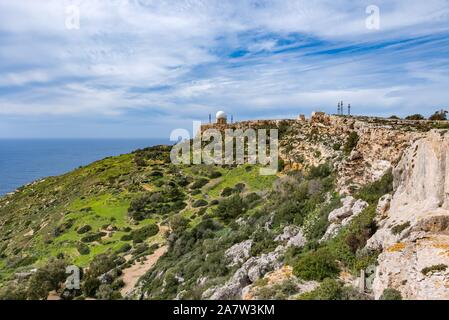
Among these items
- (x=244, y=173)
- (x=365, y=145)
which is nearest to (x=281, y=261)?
(x=365, y=145)

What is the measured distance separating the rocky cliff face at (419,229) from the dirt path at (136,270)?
15636 millimetres

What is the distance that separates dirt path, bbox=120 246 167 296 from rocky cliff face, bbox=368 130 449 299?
1564cm

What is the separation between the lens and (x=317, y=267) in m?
12.4

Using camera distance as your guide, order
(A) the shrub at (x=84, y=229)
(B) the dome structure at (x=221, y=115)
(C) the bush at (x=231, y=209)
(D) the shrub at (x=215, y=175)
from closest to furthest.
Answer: (C) the bush at (x=231, y=209) → (A) the shrub at (x=84, y=229) → (D) the shrub at (x=215, y=175) → (B) the dome structure at (x=221, y=115)

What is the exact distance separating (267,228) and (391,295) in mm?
11765

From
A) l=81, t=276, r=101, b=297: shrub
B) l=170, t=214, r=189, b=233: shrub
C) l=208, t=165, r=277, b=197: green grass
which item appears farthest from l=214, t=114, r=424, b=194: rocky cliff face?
l=81, t=276, r=101, b=297: shrub

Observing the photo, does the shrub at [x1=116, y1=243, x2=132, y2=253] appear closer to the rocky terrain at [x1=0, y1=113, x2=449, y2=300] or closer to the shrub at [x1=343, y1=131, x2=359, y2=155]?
the rocky terrain at [x1=0, y1=113, x2=449, y2=300]

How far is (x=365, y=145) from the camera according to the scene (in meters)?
22.2

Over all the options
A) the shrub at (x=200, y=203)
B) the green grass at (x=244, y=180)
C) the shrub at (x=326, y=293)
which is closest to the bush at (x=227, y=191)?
the green grass at (x=244, y=180)

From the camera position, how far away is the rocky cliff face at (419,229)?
31.4 feet

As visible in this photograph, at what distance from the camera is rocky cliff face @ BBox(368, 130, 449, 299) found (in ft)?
31.4

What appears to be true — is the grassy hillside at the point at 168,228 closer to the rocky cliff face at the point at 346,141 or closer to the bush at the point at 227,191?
the bush at the point at 227,191
